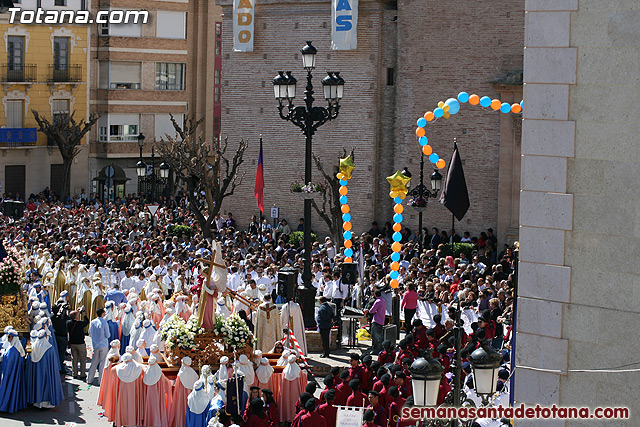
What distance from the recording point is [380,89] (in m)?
35.8

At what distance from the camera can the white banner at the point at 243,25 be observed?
36.4 meters

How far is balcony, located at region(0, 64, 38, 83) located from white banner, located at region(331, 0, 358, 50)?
61.3 feet

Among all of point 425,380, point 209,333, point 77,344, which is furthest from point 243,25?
point 425,380

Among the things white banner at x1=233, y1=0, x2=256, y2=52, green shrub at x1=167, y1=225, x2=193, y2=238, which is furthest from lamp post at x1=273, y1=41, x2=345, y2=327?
white banner at x1=233, y1=0, x2=256, y2=52

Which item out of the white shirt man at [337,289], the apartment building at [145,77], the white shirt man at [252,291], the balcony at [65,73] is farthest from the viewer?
the apartment building at [145,77]

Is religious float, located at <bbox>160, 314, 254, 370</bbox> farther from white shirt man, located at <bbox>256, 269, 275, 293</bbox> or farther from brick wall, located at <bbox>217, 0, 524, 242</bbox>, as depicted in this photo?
brick wall, located at <bbox>217, 0, 524, 242</bbox>

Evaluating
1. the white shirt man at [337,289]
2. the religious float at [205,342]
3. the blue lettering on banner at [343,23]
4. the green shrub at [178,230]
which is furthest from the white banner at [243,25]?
the religious float at [205,342]

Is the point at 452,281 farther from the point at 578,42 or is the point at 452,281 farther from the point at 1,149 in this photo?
the point at 1,149

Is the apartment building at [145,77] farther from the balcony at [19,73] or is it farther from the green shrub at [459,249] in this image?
the green shrub at [459,249]

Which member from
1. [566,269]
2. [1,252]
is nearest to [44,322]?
[1,252]

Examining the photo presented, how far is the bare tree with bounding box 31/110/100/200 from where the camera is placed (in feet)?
155

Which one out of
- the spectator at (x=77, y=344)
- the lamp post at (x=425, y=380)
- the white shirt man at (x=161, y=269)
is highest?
the lamp post at (x=425, y=380)

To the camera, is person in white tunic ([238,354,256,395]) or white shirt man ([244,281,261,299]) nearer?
person in white tunic ([238,354,256,395])

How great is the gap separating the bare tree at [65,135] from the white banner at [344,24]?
15829 mm
